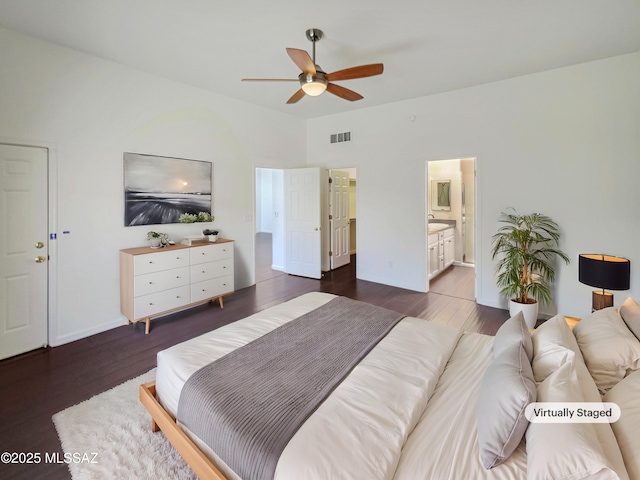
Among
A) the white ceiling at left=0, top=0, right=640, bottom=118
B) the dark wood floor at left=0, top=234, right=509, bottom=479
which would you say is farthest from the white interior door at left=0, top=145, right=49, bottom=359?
the white ceiling at left=0, top=0, right=640, bottom=118

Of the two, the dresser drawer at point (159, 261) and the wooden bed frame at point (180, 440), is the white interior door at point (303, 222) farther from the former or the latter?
the wooden bed frame at point (180, 440)

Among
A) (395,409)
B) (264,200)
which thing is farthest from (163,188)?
(264,200)

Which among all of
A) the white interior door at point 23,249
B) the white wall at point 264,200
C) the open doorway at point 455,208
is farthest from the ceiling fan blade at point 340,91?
the white wall at point 264,200

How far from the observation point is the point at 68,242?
313cm

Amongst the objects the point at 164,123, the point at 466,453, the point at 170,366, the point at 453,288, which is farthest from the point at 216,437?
the point at 453,288

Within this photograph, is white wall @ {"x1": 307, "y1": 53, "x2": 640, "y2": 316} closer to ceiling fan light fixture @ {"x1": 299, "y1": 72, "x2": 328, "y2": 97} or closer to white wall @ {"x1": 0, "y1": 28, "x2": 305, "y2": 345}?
ceiling fan light fixture @ {"x1": 299, "y1": 72, "x2": 328, "y2": 97}

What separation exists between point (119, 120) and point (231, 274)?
228 centimetres

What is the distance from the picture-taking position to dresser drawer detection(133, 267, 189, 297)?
3.29 metres

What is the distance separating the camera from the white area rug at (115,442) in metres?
1.60

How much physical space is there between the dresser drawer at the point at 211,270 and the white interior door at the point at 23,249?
1424 millimetres

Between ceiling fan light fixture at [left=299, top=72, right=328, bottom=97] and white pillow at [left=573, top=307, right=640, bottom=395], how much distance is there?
2585mm

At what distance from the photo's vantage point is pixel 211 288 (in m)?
4.03

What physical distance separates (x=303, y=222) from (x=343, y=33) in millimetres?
3356

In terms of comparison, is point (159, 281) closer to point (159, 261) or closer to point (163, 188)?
point (159, 261)
